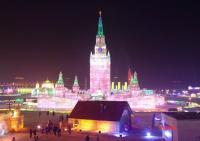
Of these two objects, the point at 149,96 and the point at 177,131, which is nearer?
the point at 177,131

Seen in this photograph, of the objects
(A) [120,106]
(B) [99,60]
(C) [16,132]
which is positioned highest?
(B) [99,60]

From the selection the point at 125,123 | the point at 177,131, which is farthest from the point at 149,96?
the point at 177,131

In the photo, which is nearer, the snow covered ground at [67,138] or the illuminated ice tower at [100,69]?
the snow covered ground at [67,138]

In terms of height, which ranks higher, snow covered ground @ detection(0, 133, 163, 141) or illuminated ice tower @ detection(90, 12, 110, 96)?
illuminated ice tower @ detection(90, 12, 110, 96)

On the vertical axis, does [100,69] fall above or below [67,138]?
above

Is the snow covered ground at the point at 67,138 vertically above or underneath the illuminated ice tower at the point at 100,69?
underneath

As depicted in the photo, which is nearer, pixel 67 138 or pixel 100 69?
pixel 67 138

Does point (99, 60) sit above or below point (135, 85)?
above

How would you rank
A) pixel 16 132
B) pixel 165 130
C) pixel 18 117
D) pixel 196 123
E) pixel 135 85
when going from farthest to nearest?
pixel 135 85
pixel 18 117
pixel 16 132
pixel 165 130
pixel 196 123

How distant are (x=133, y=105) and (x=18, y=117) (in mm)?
60932

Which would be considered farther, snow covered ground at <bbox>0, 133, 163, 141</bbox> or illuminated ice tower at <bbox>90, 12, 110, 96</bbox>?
illuminated ice tower at <bbox>90, 12, 110, 96</bbox>

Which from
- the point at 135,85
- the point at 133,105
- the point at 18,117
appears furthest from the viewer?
the point at 135,85

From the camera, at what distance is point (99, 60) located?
104 m

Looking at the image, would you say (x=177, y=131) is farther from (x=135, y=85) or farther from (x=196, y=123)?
(x=135, y=85)
